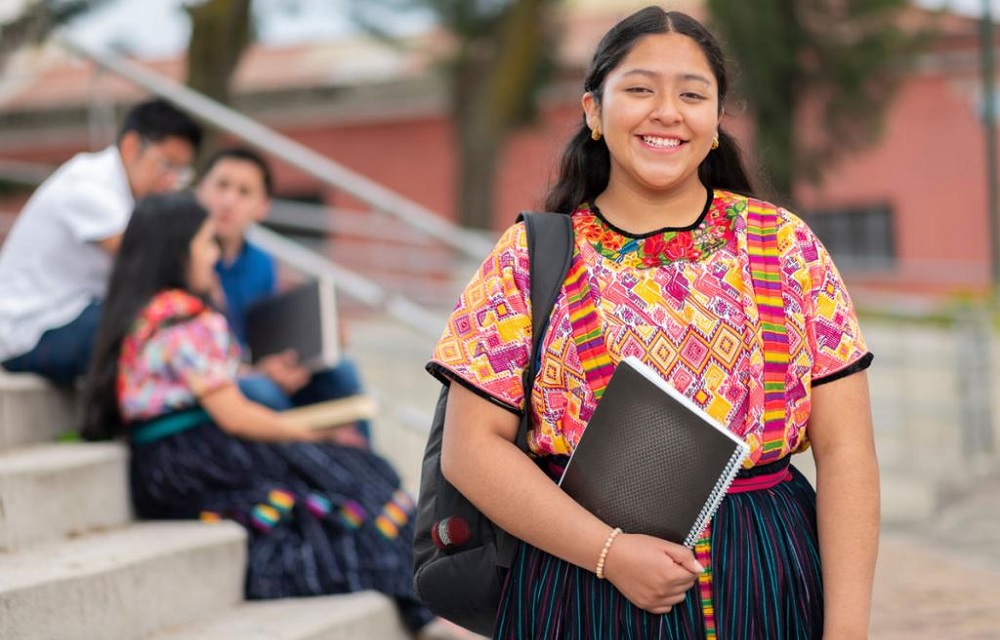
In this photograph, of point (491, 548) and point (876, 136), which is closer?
point (491, 548)

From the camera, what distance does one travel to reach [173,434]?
352 centimetres

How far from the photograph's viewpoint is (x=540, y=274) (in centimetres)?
189

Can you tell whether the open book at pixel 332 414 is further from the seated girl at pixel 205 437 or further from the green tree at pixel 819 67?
the green tree at pixel 819 67

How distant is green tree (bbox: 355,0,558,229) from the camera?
47.2ft

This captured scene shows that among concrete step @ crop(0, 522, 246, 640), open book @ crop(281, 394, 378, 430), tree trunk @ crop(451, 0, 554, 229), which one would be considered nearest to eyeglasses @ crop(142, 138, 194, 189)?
open book @ crop(281, 394, 378, 430)

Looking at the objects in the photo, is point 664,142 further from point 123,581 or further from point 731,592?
point 123,581

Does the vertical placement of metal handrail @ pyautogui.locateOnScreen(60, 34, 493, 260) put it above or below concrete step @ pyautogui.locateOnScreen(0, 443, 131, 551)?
above

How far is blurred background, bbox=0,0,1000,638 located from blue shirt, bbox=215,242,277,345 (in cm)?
18

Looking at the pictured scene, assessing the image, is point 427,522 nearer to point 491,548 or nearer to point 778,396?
point 491,548

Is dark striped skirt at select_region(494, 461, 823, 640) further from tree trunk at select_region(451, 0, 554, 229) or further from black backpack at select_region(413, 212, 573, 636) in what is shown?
tree trunk at select_region(451, 0, 554, 229)

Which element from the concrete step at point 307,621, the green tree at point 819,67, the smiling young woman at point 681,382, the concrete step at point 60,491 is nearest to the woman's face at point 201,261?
the concrete step at point 60,491

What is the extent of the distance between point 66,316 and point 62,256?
209 mm

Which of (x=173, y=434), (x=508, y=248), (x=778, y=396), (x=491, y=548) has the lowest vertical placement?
(x=173, y=434)

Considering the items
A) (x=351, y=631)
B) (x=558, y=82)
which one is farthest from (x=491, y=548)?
(x=558, y=82)
